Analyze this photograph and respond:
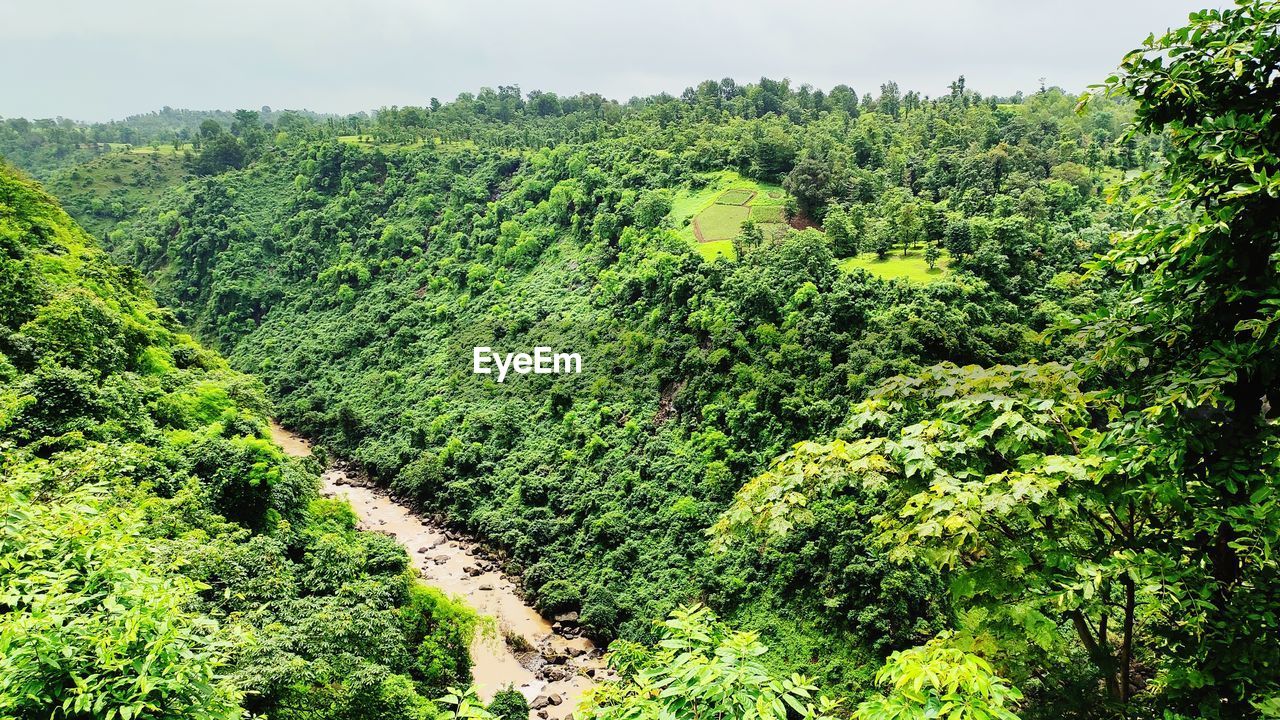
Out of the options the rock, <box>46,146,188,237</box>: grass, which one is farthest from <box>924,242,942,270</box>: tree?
<box>46,146,188,237</box>: grass

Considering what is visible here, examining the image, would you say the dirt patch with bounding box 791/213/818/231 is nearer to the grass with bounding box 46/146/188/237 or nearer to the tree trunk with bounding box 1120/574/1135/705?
the tree trunk with bounding box 1120/574/1135/705

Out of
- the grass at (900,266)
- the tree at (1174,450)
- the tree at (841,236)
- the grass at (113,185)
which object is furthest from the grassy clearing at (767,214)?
the grass at (113,185)

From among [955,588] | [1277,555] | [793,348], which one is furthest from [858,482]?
[793,348]

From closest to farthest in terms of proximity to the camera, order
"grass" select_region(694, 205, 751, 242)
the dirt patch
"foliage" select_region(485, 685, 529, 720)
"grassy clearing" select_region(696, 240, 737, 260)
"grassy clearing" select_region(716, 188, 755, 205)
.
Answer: "foliage" select_region(485, 685, 529, 720), "grassy clearing" select_region(696, 240, 737, 260), "grass" select_region(694, 205, 751, 242), the dirt patch, "grassy clearing" select_region(716, 188, 755, 205)

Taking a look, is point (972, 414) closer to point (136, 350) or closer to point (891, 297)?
Answer: point (891, 297)

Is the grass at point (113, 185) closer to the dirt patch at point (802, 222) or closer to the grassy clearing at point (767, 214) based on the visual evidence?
the grassy clearing at point (767, 214)

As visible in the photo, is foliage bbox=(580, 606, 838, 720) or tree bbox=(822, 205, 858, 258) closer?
foliage bbox=(580, 606, 838, 720)

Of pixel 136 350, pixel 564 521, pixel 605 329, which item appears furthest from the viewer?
pixel 605 329

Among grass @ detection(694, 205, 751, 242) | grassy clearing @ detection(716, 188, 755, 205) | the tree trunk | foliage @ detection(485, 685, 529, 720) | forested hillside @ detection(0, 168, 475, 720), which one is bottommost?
foliage @ detection(485, 685, 529, 720)
